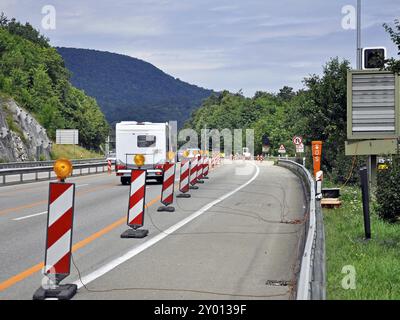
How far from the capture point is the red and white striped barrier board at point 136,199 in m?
12.8

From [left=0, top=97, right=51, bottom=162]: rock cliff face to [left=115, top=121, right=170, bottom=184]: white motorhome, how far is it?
23.9m

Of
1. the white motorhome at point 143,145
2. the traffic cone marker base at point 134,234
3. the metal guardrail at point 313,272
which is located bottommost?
the traffic cone marker base at point 134,234

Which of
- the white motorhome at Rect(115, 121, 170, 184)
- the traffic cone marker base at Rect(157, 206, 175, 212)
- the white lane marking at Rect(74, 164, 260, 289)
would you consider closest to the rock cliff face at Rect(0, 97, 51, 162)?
the white motorhome at Rect(115, 121, 170, 184)

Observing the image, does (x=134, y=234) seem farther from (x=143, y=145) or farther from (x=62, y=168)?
→ (x=143, y=145)

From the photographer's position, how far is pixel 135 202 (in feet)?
41.9

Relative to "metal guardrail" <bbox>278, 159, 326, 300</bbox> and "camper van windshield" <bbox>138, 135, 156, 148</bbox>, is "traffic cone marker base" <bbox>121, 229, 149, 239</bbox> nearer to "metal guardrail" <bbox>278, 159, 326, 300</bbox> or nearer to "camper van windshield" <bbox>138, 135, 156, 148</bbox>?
"metal guardrail" <bbox>278, 159, 326, 300</bbox>

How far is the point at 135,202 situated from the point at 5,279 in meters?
4.23

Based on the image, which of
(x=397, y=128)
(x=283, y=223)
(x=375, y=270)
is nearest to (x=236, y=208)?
(x=283, y=223)

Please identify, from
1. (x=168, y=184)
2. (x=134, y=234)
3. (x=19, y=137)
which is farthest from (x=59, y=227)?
(x=19, y=137)

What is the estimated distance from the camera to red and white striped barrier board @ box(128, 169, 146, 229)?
12784 mm

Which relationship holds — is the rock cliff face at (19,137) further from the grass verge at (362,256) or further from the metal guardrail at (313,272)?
the metal guardrail at (313,272)

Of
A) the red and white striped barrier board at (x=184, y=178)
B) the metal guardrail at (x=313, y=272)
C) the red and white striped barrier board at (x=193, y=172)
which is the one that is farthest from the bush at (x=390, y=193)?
the red and white striped barrier board at (x=193, y=172)

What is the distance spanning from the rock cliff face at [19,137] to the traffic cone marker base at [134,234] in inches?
1609
